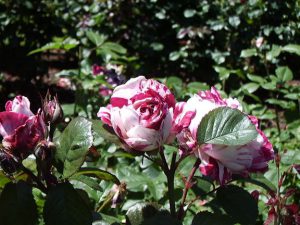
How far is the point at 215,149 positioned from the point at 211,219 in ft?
0.33

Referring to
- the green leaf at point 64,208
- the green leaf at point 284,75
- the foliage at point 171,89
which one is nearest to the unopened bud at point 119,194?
the foliage at point 171,89

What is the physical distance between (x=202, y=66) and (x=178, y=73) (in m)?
0.20

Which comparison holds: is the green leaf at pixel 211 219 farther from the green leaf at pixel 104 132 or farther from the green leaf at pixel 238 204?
the green leaf at pixel 104 132

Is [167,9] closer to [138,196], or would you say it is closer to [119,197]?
[138,196]

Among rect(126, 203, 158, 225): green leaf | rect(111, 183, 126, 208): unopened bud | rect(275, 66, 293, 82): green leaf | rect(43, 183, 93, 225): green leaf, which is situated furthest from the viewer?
rect(275, 66, 293, 82): green leaf

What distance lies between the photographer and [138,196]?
1434mm

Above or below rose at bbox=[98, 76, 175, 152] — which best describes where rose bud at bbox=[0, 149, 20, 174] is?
below

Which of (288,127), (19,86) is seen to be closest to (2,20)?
(19,86)

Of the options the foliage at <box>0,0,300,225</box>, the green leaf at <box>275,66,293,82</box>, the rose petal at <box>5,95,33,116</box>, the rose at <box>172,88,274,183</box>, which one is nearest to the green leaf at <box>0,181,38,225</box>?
the foliage at <box>0,0,300,225</box>

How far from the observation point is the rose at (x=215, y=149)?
2.43ft

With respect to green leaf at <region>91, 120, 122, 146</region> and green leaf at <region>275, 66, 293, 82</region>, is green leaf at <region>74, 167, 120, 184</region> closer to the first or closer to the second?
green leaf at <region>91, 120, 122, 146</region>

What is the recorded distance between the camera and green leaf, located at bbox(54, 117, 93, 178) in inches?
28.2

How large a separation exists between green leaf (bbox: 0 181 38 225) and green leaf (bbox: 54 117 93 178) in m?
0.06

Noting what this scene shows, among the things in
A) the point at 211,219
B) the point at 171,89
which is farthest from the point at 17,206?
the point at 171,89
